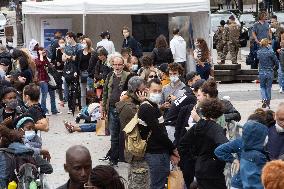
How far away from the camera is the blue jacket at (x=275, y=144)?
7.94 metres

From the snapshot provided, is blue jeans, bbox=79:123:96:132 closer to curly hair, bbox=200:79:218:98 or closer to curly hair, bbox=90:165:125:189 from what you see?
curly hair, bbox=200:79:218:98

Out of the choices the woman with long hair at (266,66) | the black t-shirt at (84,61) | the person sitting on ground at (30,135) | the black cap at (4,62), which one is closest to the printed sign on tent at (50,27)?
the black t-shirt at (84,61)

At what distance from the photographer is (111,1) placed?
22.9 metres

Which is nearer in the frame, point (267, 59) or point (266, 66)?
point (267, 59)

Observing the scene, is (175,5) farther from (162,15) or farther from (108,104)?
Answer: (108,104)

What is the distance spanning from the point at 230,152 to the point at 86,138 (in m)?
7.94

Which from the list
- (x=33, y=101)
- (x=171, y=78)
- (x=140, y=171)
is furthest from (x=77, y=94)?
(x=140, y=171)

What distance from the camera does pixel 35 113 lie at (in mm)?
10492

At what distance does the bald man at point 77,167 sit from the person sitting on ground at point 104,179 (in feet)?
1.66

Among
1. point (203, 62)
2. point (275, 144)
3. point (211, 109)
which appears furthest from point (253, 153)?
point (203, 62)

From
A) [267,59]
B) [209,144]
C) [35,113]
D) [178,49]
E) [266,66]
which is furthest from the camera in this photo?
[178,49]

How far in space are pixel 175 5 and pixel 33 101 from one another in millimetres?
12188

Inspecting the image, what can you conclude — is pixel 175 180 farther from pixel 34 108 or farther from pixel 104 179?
pixel 104 179

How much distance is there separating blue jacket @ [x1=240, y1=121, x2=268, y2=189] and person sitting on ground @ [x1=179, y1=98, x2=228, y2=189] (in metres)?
0.90
